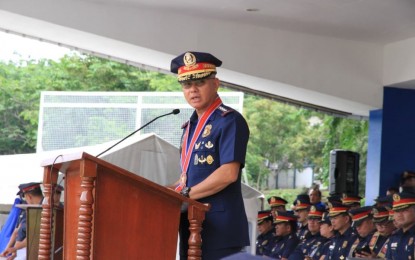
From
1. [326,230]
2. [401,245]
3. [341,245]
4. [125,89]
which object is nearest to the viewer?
[401,245]

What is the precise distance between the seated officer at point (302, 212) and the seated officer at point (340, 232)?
3.63 ft

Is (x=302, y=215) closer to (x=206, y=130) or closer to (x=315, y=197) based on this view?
(x=315, y=197)

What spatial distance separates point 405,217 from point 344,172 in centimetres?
520

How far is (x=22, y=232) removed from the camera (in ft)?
26.9

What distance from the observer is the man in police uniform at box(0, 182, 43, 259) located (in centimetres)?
805

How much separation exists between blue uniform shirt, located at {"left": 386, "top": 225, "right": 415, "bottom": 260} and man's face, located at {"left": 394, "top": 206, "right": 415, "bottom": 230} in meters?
0.05

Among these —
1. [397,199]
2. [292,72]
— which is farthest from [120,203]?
[292,72]

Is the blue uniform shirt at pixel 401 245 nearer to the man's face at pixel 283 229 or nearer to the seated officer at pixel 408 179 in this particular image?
the man's face at pixel 283 229

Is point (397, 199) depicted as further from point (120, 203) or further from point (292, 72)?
point (120, 203)

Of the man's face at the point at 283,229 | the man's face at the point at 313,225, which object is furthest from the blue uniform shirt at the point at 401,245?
the man's face at the point at 283,229

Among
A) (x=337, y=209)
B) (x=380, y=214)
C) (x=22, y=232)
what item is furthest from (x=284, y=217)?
(x=22, y=232)

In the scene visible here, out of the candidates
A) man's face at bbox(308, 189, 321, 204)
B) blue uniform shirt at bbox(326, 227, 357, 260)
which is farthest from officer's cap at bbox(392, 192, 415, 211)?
man's face at bbox(308, 189, 321, 204)

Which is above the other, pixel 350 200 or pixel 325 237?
pixel 350 200

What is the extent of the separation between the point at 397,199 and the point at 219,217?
4.06 meters
